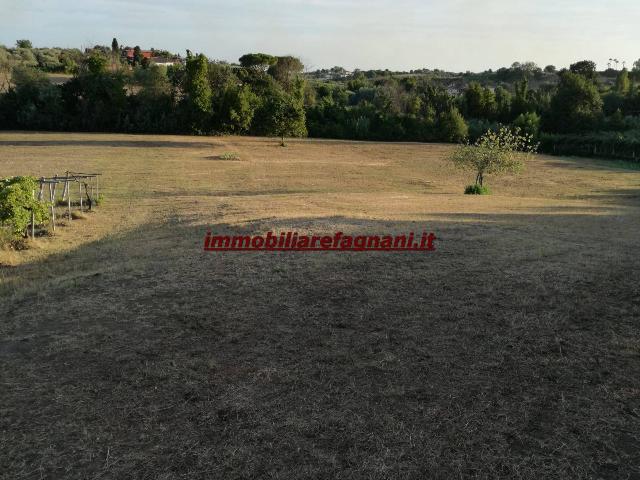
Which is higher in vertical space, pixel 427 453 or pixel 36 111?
pixel 36 111

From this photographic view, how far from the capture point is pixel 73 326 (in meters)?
7.15

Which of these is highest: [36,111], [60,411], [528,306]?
[36,111]

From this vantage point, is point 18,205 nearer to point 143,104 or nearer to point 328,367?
point 328,367

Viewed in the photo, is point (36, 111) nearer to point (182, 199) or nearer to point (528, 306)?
point (182, 199)

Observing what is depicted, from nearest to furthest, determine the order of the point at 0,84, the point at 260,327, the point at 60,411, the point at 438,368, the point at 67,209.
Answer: the point at 60,411 → the point at 438,368 → the point at 260,327 → the point at 67,209 → the point at 0,84

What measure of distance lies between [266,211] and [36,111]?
1510 inches

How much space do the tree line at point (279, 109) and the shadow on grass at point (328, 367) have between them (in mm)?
34550

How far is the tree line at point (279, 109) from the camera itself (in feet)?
149

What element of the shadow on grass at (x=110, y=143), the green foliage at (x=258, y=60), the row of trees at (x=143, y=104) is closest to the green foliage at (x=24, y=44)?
the green foliage at (x=258, y=60)

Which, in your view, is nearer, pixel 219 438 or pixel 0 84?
pixel 219 438

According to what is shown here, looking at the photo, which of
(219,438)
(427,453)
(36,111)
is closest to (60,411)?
Result: (219,438)

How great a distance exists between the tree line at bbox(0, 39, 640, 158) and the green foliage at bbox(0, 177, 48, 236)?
95.6 feet

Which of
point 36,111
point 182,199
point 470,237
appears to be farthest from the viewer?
point 36,111

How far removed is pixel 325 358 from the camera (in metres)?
6.30
